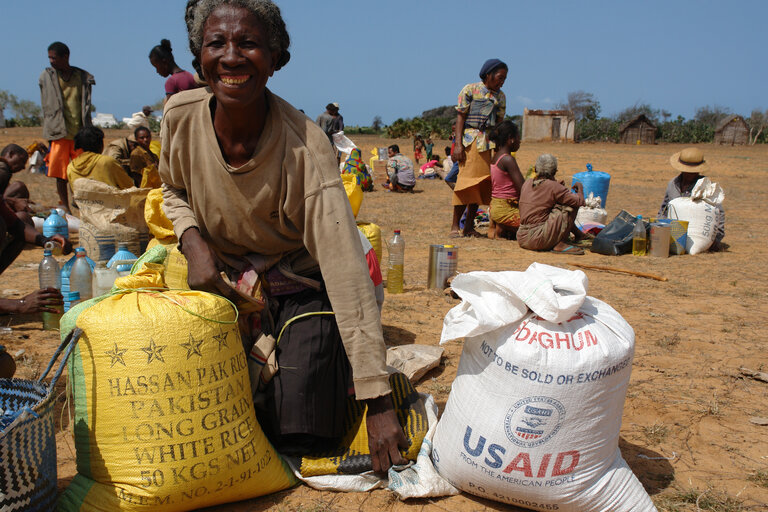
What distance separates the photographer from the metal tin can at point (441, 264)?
15.7 ft

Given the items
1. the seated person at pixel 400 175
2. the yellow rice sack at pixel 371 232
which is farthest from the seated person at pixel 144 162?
the seated person at pixel 400 175

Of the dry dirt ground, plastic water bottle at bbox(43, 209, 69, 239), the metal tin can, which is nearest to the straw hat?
the dry dirt ground

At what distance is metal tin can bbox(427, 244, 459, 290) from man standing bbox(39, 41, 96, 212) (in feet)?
16.1

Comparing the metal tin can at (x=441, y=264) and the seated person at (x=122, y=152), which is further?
the seated person at (x=122, y=152)

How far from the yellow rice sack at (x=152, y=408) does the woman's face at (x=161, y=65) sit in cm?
480

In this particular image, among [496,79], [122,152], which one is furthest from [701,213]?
[122,152]

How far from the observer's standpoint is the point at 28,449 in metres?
1.58

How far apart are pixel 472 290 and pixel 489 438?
0.48 metres

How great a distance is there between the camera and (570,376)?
181 cm

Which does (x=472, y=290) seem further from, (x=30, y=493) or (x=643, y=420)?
(x=30, y=493)

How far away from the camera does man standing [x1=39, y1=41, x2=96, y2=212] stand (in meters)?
6.99

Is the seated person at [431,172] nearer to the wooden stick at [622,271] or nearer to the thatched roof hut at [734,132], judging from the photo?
the wooden stick at [622,271]

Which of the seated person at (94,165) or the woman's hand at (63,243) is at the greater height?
the seated person at (94,165)

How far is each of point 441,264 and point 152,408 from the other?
3288 millimetres
